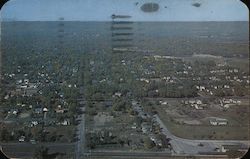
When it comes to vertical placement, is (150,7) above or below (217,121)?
above

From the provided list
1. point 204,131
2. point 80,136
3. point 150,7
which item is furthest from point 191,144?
point 150,7

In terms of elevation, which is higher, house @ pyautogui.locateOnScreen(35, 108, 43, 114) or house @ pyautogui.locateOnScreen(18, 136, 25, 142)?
house @ pyautogui.locateOnScreen(35, 108, 43, 114)

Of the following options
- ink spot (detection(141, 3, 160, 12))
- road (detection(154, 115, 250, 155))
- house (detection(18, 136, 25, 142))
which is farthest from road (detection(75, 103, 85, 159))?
ink spot (detection(141, 3, 160, 12))

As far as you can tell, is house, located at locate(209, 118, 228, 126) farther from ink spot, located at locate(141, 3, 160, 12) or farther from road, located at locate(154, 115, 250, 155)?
ink spot, located at locate(141, 3, 160, 12)

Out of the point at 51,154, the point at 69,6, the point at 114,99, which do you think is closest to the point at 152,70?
the point at 114,99

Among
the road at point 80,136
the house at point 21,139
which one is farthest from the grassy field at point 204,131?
the house at point 21,139

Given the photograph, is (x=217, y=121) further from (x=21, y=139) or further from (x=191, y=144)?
(x=21, y=139)

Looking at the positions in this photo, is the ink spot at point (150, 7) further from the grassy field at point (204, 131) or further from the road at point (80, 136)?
the road at point (80, 136)

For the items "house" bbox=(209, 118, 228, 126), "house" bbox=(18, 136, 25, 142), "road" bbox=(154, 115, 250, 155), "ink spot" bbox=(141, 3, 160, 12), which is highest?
"ink spot" bbox=(141, 3, 160, 12)

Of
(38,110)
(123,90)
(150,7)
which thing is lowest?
(38,110)
